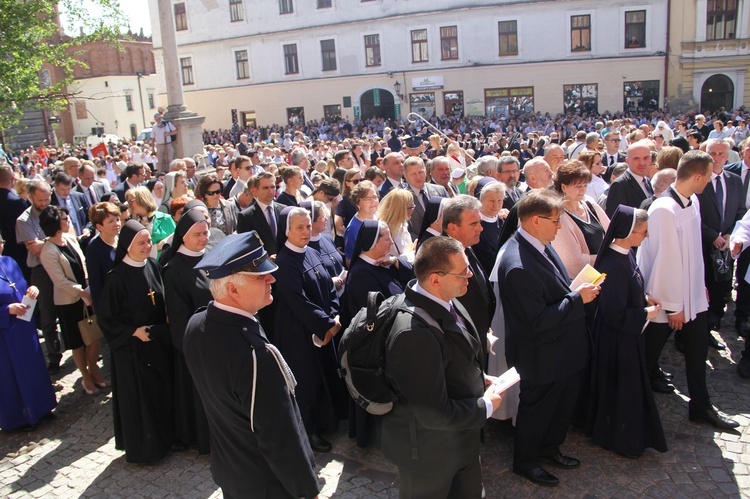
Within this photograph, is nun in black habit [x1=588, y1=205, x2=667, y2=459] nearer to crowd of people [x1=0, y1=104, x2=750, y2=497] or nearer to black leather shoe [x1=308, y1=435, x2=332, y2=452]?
crowd of people [x1=0, y1=104, x2=750, y2=497]

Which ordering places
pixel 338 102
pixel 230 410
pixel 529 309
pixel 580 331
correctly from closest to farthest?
pixel 230 410 → pixel 529 309 → pixel 580 331 → pixel 338 102

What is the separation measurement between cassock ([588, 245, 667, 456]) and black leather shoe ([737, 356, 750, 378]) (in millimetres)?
1744

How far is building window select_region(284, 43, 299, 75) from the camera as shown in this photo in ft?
127

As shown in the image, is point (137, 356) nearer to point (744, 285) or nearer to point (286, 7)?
point (744, 285)

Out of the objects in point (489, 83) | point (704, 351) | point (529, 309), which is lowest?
point (704, 351)

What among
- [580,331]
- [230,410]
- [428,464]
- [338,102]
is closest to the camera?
[230,410]

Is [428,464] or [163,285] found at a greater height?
[163,285]

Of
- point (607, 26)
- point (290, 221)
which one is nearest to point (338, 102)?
point (607, 26)

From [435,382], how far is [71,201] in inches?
277

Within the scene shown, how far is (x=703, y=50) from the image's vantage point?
3084 centimetres

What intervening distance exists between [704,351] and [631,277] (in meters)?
1.01

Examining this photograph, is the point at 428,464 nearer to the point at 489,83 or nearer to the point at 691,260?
the point at 691,260

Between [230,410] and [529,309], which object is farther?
[529,309]

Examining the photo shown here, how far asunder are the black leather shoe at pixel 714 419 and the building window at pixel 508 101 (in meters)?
31.2
